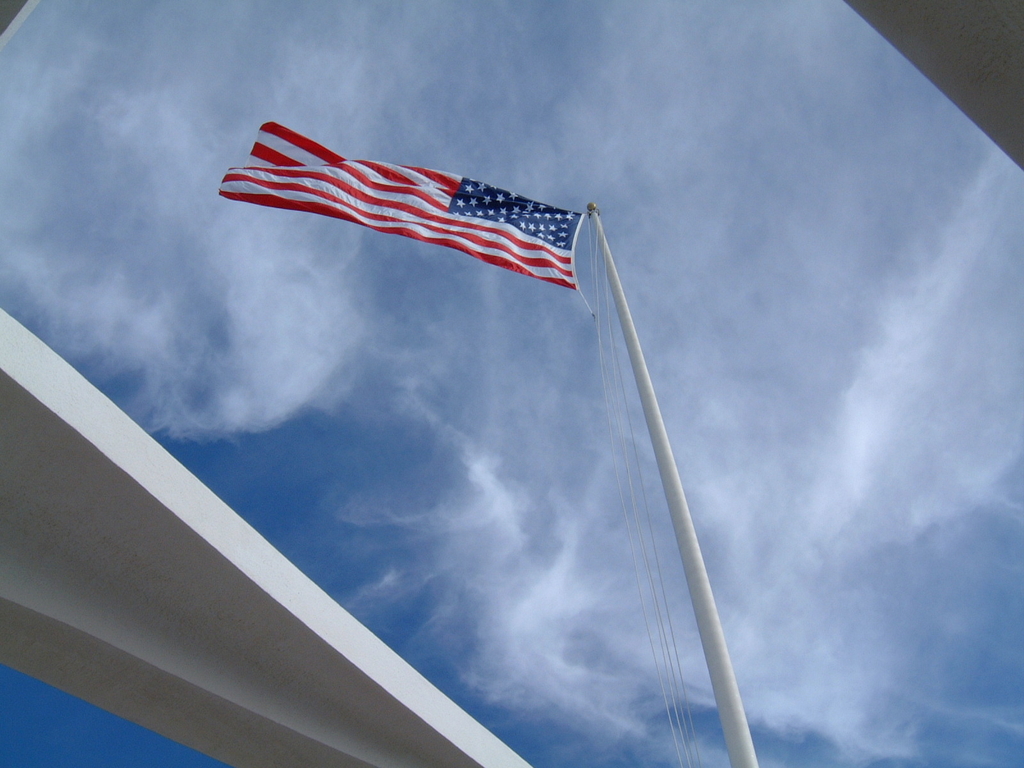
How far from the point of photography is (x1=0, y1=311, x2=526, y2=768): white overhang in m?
4.69

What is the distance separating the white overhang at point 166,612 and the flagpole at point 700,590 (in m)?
2.43

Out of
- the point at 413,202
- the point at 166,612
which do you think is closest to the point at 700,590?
the point at 166,612

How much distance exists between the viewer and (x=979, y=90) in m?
2.49

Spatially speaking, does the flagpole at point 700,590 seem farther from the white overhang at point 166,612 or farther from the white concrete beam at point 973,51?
the white concrete beam at point 973,51

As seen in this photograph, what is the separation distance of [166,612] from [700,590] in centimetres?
458

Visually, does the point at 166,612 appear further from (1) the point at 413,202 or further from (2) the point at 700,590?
(1) the point at 413,202

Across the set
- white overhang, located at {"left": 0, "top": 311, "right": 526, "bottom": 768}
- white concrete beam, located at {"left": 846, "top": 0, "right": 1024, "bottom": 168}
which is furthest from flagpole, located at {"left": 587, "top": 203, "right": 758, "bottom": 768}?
white concrete beam, located at {"left": 846, "top": 0, "right": 1024, "bottom": 168}

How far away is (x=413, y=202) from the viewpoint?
10234mm

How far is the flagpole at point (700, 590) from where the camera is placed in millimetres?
5949

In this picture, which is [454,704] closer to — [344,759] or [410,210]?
[344,759]

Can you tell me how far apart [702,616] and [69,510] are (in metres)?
5.21

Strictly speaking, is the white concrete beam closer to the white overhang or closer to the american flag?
the white overhang

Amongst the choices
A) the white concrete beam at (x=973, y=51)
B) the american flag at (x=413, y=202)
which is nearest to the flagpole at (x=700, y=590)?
the american flag at (x=413, y=202)

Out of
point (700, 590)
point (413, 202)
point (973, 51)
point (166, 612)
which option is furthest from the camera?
→ point (413, 202)
